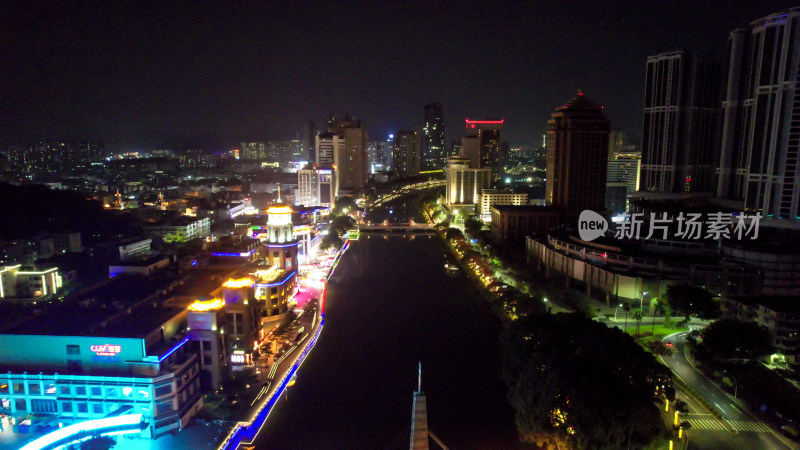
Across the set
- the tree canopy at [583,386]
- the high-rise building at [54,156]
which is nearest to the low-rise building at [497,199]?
the tree canopy at [583,386]

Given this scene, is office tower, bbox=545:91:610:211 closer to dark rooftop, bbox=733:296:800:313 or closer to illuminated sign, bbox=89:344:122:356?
dark rooftop, bbox=733:296:800:313

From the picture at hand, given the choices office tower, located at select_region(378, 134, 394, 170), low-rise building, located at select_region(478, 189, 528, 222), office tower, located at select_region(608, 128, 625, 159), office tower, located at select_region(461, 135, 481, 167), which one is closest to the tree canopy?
low-rise building, located at select_region(478, 189, 528, 222)

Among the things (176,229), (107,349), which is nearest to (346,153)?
(176,229)

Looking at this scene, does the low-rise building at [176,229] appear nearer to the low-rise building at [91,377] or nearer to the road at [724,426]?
the low-rise building at [91,377]

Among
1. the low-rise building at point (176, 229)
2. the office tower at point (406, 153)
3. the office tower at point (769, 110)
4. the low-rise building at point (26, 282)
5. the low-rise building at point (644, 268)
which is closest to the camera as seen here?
the low-rise building at point (644, 268)

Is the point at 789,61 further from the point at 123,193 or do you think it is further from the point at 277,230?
the point at 123,193

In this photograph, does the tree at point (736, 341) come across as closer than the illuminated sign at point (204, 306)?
No

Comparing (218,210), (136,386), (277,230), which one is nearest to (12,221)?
(218,210)
